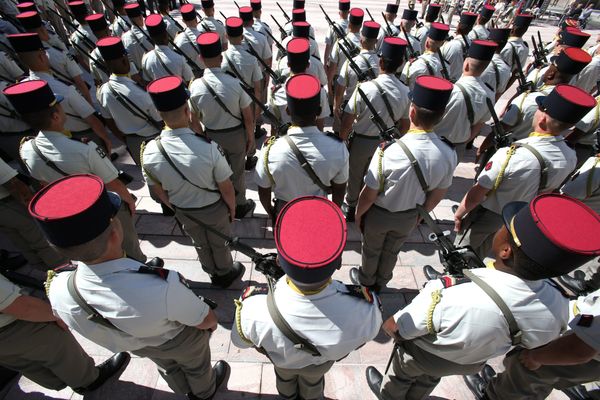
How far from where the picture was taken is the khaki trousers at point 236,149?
4512mm

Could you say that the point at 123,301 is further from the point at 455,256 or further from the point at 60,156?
the point at 455,256

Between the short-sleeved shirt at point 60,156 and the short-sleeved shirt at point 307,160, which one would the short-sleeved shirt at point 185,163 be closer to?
the short-sleeved shirt at point 307,160

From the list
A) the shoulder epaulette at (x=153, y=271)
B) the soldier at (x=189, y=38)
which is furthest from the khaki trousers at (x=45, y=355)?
the soldier at (x=189, y=38)

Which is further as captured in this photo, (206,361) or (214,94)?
(214,94)

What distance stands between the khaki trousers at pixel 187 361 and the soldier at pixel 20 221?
7.70ft

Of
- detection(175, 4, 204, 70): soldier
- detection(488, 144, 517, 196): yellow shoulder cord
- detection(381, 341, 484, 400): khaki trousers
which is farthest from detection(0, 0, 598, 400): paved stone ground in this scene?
detection(175, 4, 204, 70): soldier

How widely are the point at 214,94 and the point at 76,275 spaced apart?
285 cm

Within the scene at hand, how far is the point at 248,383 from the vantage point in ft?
10.4

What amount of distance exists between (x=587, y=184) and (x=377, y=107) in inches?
99.2

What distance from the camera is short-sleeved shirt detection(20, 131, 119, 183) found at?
305 cm

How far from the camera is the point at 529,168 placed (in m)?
2.99

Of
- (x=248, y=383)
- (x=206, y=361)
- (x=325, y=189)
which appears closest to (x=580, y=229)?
(x=325, y=189)

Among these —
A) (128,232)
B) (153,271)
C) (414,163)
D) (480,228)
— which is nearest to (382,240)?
(414,163)

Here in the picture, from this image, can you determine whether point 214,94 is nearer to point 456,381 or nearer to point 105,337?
point 105,337
